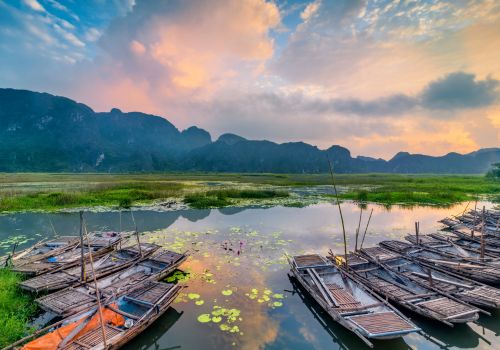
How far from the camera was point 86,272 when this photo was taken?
A: 953 centimetres

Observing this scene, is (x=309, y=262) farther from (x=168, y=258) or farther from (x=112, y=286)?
(x=112, y=286)

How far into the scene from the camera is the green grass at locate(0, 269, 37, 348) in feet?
20.4

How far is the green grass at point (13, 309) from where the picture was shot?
20.4 ft

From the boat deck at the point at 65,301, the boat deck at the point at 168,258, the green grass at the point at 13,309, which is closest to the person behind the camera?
the green grass at the point at 13,309

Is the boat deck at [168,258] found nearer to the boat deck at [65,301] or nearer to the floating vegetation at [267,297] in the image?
the boat deck at [65,301]

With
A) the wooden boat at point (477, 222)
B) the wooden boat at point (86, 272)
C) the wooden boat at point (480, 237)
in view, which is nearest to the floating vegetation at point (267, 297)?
the wooden boat at point (86, 272)

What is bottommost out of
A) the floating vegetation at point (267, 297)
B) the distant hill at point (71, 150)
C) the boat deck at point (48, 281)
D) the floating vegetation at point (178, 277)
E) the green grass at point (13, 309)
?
the floating vegetation at point (178, 277)

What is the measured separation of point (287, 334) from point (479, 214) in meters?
21.7

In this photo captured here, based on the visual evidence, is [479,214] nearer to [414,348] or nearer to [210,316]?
[414,348]

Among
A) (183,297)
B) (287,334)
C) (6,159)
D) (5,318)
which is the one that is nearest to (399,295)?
(287,334)

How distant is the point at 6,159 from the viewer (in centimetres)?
13088

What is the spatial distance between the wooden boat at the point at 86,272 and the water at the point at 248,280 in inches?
93.5

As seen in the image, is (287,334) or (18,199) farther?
(18,199)

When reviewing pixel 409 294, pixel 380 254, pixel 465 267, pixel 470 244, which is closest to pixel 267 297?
pixel 409 294
